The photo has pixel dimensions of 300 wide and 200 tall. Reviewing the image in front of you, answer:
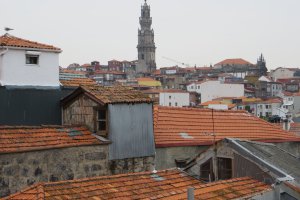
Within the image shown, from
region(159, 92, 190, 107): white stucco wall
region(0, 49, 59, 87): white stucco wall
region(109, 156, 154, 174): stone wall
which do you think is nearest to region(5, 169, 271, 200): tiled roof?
region(109, 156, 154, 174): stone wall

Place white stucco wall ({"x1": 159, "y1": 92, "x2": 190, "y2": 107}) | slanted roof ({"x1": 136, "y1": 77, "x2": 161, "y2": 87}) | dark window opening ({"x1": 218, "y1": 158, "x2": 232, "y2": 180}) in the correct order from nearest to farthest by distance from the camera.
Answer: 1. dark window opening ({"x1": 218, "y1": 158, "x2": 232, "y2": 180})
2. white stucco wall ({"x1": 159, "y1": 92, "x2": 190, "y2": 107})
3. slanted roof ({"x1": 136, "y1": 77, "x2": 161, "y2": 87})

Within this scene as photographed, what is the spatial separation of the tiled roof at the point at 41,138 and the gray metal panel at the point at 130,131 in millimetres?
755

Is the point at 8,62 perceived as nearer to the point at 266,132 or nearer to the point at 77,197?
the point at 77,197

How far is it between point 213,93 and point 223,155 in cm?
7407

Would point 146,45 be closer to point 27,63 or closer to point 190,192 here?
point 27,63

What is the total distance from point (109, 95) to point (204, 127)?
620 centimetres

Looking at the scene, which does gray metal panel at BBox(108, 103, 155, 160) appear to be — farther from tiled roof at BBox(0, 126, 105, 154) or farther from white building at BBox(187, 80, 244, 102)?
white building at BBox(187, 80, 244, 102)

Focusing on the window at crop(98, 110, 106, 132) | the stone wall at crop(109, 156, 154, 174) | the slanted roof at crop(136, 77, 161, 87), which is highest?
the slanted roof at crop(136, 77, 161, 87)

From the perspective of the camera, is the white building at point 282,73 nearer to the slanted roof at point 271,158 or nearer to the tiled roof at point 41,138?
the slanted roof at point 271,158

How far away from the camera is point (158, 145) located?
18359 mm

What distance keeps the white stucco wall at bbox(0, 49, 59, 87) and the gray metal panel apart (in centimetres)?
356

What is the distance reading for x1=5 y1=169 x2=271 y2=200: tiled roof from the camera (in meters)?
10.5

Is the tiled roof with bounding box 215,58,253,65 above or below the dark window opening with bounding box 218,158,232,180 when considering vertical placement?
above

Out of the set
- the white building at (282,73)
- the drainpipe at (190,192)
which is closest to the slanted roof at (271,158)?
the drainpipe at (190,192)
